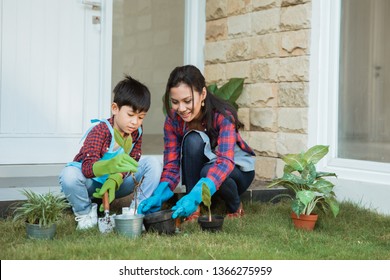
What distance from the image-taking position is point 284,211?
3.24 m

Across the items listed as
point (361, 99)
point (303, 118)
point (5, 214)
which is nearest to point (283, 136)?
point (303, 118)

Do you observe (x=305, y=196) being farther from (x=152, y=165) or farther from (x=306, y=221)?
(x=152, y=165)

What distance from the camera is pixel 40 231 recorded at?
2.41 m

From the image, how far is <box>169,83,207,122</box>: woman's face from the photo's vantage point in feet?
8.95

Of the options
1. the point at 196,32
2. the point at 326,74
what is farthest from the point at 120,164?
the point at 196,32

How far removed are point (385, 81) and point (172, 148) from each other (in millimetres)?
1431

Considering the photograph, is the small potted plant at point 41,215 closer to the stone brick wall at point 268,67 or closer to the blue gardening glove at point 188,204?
the blue gardening glove at point 188,204

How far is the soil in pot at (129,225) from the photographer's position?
94.7 inches

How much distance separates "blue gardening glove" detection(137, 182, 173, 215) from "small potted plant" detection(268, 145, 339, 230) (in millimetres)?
528

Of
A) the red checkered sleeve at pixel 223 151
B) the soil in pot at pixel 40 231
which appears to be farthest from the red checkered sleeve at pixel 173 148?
the soil in pot at pixel 40 231

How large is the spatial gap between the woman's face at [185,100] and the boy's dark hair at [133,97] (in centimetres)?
13

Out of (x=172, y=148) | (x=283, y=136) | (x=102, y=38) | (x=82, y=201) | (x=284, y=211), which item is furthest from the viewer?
(x=102, y=38)

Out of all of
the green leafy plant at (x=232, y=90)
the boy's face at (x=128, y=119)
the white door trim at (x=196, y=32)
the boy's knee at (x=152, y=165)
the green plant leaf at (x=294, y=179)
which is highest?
the white door trim at (x=196, y=32)

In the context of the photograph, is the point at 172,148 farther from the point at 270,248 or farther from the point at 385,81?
the point at 385,81
